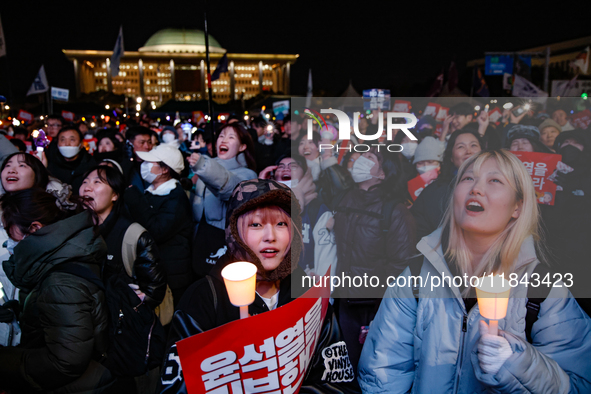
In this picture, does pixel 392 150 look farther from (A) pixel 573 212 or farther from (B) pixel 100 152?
(B) pixel 100 152

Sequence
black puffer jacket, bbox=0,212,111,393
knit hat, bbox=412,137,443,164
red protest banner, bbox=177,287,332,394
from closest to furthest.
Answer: red protest banner, bbox=177,287,332,394 → black puffer jacket, bbox=0,212,111,393 → knit hat, bbox=412,137,443,164

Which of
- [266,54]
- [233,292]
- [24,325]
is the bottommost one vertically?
[24,325]

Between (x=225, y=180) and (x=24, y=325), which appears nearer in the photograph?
(x=24, y=325)

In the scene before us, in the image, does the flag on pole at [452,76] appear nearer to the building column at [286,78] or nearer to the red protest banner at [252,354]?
the red protest banner at [252,354]

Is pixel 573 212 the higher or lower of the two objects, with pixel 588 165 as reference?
lower

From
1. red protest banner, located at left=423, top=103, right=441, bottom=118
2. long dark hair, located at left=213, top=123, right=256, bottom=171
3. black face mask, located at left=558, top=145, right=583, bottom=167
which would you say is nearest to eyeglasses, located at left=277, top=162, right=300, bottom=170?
long dark hair, located at left=213, top=123, right=256, bottom=171

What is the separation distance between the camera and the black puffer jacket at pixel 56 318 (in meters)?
1.80

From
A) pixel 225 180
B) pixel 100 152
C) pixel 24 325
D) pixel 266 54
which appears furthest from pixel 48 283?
pixel 266 54

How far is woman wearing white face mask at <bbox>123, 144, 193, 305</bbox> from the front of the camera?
3352 mm

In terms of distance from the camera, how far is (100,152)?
18.5ft

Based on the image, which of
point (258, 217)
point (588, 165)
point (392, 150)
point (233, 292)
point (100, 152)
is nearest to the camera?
point (233, 292)

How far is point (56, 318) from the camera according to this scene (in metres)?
1.79

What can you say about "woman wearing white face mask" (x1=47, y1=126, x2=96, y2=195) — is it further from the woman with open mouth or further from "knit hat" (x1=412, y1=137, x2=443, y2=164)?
"knit hat" (x1=412, y1=137, x2=443, y2=164)

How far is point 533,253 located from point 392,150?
162 centimetres
